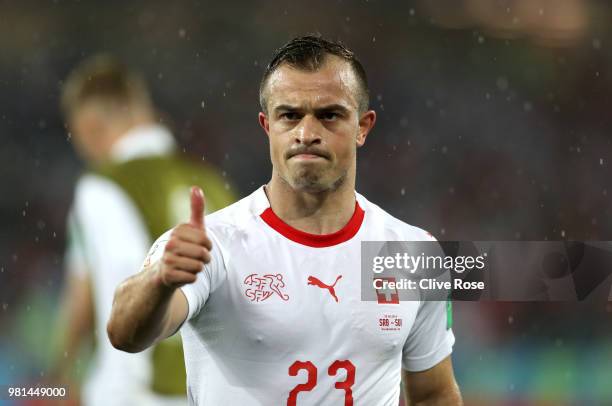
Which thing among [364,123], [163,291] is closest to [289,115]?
[364,123]

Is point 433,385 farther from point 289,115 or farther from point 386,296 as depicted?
point 289,115

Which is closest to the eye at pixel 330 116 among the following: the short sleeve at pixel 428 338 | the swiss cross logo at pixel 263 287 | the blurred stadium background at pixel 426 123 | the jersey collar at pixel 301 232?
the jersey collar at pixel 301 232

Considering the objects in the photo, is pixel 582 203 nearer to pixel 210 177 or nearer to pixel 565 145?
pixel 565 145

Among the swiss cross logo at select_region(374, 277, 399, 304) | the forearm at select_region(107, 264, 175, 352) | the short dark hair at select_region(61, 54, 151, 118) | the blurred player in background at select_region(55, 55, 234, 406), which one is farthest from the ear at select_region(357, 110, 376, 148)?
the short dark hair at select_region(61, 54, 151, 118)

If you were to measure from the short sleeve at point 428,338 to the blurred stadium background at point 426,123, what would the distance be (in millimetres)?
4116

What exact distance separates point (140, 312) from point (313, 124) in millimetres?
729

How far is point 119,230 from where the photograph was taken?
5242 millimetres

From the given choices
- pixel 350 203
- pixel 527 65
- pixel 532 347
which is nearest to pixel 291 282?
pixel 350 203

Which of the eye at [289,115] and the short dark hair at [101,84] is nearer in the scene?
the eye at [289,115]

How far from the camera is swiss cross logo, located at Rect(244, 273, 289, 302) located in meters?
2.49

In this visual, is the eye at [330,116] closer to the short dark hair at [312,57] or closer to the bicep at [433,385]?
the short dark hair at [312,57]

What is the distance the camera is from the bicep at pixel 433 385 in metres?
2.89

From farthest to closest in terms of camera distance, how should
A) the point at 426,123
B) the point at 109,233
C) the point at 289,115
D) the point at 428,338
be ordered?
the point at 426,123, the point at 109,233, the point at 428,338, the point at 289,115

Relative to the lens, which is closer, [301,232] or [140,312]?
[140,312]
